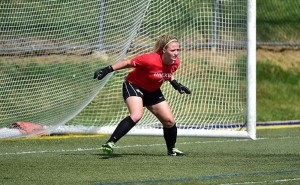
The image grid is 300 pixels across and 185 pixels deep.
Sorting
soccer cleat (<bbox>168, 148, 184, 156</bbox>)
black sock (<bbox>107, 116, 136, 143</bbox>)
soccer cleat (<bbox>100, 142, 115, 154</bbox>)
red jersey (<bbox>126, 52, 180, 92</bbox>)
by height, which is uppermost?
red jersey (<bbox>126, 52, 180, 92</bbox>)

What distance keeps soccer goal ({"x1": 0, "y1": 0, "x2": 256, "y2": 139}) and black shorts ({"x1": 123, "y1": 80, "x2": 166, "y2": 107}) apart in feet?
3.77

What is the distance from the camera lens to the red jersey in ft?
35.6

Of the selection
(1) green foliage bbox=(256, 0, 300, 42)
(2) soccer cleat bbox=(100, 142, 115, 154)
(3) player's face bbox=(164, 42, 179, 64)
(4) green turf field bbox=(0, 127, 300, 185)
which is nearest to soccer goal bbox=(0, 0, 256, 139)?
(4) green turf field bbox=(0, 127, 300, 185)

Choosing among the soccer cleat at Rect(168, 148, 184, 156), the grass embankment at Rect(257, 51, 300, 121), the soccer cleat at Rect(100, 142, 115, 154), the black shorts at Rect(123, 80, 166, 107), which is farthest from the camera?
the grass embankment at Rect(257, 51, 300, 121)

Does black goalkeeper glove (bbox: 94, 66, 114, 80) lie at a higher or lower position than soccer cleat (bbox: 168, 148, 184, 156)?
higher

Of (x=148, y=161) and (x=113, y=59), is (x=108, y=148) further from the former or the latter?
(x=113, y=59)

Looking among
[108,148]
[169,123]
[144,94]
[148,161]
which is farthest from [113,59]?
[148,161]

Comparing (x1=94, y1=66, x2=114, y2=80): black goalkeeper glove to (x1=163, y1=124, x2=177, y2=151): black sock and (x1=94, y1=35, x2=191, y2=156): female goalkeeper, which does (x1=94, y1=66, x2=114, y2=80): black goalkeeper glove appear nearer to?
(x1=94, y1=35, x2=191, y2=156): female goalkeeper

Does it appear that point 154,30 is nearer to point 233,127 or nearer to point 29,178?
point 233,127

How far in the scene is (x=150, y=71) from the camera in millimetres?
10906

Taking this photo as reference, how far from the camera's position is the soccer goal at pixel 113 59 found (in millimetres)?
11680

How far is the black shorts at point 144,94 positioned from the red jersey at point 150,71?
0.04m

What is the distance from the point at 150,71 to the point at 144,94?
1.02 feet

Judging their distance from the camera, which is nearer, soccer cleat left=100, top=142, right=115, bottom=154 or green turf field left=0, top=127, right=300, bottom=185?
green turf field left=0, top=127, right=300, bottom=185
